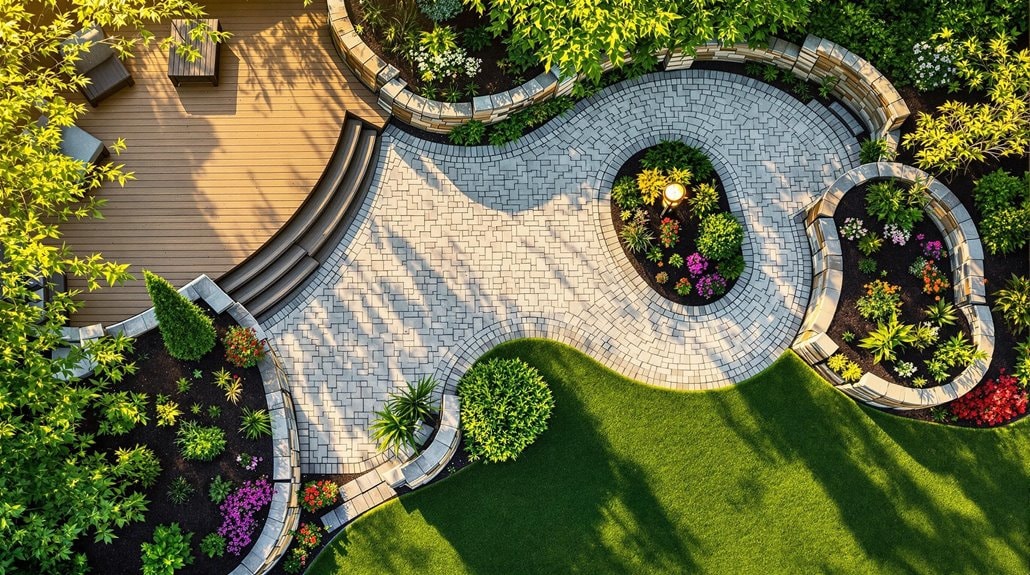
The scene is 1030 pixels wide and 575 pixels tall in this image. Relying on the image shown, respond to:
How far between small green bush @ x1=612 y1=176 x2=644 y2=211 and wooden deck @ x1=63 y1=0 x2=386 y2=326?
6420 millimetres

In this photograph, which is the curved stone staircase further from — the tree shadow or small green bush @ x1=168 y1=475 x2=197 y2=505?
the tree shadow

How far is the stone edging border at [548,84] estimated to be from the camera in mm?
16047

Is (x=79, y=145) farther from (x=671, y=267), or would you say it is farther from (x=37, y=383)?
(x=671, y=267)

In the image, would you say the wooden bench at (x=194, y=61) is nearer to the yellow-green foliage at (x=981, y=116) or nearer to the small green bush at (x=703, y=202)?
the small green bush at (x=703, y=202)

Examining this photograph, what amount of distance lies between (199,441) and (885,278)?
16509 mm

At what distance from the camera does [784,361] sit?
15844 mm

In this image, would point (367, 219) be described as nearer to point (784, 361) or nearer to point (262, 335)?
point (262, 335)

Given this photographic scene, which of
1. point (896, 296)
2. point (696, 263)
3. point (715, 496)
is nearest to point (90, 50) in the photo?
point (696, 263)

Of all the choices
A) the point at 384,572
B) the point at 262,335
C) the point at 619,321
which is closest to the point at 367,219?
the point at 262,335

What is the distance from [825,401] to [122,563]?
53.9 ft

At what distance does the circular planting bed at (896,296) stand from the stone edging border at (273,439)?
12.8 meters

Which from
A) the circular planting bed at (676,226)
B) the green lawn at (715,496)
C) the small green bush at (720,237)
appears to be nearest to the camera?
the green lawn at (715,496)

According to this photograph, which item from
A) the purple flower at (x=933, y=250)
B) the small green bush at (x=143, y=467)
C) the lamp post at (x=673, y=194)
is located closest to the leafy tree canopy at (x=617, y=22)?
the lamp post at (x=673, y=194)

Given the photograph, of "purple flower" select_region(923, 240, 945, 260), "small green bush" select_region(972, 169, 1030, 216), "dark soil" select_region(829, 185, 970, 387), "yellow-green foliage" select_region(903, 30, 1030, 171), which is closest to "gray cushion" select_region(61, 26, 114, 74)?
"dark soil" select_region(829, 185, 970, 387)
